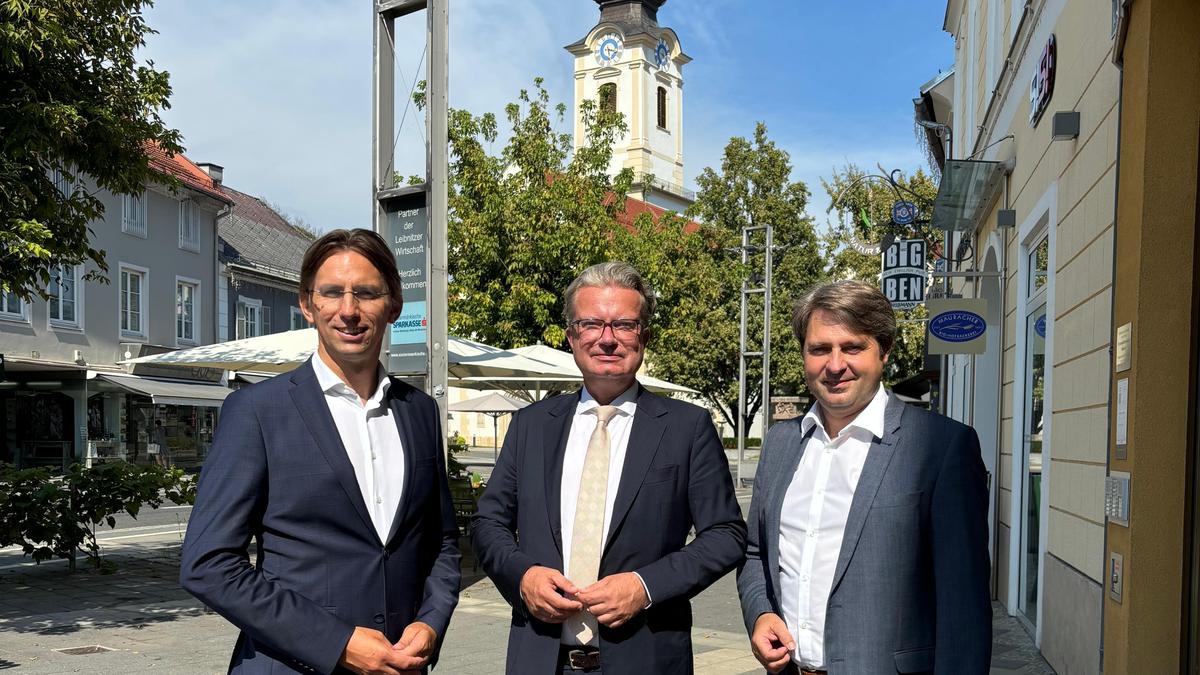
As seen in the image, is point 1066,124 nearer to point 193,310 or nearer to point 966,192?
point 966,192

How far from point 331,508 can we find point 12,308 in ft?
91.1

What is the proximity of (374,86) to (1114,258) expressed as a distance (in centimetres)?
549

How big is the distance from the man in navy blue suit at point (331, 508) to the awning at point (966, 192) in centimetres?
927

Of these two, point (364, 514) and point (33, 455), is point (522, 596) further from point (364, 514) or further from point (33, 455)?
point (33, 455)

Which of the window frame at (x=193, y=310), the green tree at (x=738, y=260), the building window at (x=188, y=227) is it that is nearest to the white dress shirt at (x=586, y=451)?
the window frame at (x=193, y=310)

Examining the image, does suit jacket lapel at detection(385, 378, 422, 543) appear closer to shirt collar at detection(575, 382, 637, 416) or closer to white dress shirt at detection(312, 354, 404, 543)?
white dress shirt at detection(312, 354, 404, 543)

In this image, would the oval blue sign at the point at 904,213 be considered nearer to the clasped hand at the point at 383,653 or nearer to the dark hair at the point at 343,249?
the dark hair at the point at 343,249

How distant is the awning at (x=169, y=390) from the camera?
29.0 metres

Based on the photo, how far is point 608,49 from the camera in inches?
2773

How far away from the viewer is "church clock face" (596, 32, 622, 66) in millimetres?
69875

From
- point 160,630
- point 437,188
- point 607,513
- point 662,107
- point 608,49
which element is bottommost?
point 160,630

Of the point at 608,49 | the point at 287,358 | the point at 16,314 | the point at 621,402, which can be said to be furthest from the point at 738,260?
the point at 621,402

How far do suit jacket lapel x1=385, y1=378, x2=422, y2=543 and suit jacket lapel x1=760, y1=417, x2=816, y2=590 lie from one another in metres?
0.94

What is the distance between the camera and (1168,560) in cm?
448
